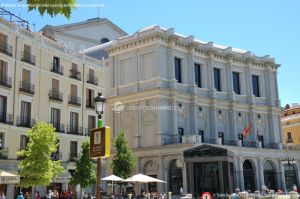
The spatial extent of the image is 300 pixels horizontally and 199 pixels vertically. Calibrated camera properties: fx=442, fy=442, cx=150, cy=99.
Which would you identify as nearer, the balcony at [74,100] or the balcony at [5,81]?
the balcony at [5,81]

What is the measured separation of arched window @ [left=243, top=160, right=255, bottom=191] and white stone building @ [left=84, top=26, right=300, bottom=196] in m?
0.10

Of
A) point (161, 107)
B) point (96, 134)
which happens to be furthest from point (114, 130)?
point (96, 134)

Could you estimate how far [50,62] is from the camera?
1564 inches

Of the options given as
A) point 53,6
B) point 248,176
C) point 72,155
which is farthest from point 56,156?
point 53,6

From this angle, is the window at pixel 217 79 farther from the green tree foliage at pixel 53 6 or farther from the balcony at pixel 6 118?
the green tree foliage at pixel 53 6

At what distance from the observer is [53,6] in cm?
597

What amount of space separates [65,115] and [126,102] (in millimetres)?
7363

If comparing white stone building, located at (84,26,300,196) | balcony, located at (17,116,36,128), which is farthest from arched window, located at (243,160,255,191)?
balcony, located at (17,116,36,128)

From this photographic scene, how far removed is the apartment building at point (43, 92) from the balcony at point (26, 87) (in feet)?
0.29

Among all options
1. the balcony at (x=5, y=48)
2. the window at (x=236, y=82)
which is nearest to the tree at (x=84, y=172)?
the balcony at (x=5, y=48)

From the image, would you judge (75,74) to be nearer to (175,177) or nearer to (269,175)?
(175,177)

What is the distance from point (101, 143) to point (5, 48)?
25341 mm

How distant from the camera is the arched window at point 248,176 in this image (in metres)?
42.7

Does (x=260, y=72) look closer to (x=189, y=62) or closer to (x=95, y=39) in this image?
(x=189, y=62)
